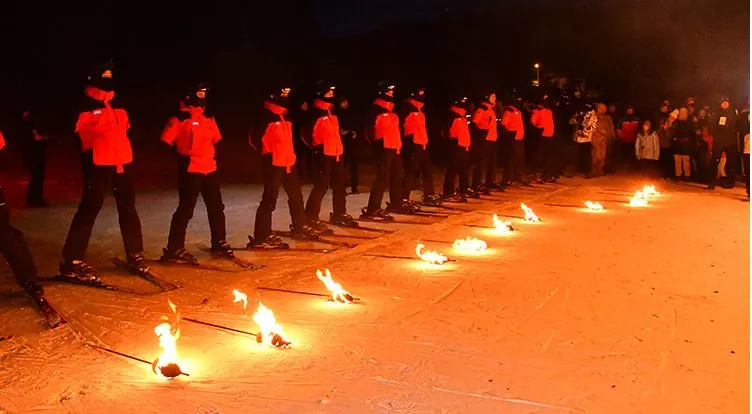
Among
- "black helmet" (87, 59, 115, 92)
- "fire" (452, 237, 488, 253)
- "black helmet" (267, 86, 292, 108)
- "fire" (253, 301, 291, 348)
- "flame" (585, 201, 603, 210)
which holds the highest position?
"black helmet" (87, 59, 115, 92)

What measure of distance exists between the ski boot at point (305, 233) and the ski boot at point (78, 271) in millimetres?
2921

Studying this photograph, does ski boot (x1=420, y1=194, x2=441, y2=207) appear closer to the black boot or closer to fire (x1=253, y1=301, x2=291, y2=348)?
the black boot

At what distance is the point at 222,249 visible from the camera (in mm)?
8195

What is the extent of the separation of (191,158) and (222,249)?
114 cm

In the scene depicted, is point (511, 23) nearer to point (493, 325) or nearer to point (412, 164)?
point (412, 164)

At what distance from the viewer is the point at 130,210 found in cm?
726

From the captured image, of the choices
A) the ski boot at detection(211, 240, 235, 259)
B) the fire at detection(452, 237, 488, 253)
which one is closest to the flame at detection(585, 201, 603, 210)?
the fire at detection(452, 237, 488, 253)

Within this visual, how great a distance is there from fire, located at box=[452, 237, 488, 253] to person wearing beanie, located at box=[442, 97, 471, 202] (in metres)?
4.12

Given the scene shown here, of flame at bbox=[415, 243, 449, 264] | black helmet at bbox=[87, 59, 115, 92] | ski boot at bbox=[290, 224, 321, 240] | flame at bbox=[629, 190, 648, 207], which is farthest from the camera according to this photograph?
flame at bbox=[629, 190, 648, 207]

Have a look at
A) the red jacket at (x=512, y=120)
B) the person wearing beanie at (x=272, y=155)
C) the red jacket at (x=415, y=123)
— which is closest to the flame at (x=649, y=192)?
the red jacket at (x=512, y=120)

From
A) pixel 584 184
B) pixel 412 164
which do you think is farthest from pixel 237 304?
pixel 584 184

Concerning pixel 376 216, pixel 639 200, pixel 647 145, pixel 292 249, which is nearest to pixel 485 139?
pixel 639 200

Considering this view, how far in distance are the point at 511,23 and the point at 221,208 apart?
30.3 meters

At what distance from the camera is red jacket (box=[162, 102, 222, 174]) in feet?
25.0
